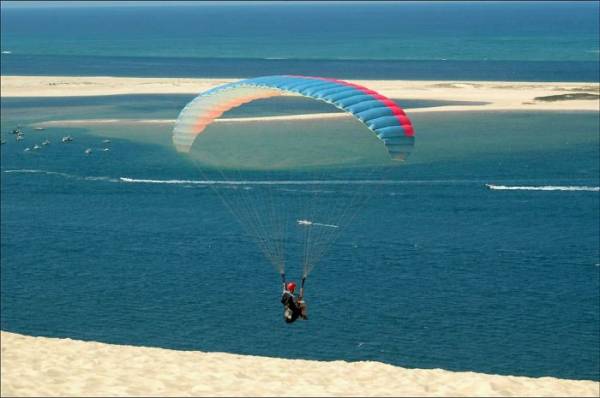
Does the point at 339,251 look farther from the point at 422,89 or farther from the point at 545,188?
the point at 422,89

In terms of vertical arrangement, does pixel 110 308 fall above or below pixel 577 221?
below

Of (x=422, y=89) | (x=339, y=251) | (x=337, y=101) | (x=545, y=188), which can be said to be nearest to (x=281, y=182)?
(x=545, y=188)

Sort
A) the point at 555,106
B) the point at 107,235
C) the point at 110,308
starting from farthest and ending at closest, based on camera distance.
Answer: the point at 555,106, the point at 107,235, the point at 110,308

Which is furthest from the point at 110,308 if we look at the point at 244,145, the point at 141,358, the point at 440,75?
the point at 440,75

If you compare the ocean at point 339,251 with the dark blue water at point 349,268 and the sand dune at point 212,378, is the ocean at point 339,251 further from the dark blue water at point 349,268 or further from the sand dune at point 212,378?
the sand dune at point 212,378

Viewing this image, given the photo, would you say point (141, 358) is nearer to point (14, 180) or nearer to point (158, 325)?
point (158, 325)

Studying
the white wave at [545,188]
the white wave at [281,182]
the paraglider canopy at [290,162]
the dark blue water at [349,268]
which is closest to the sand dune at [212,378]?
the paraglider canopy at [290,162]
